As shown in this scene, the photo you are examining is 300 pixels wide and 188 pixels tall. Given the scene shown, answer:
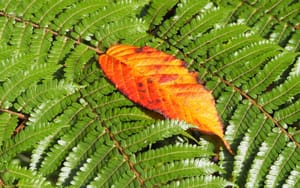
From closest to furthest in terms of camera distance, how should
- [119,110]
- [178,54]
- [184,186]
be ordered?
[184,186], [119,110], [178,54]

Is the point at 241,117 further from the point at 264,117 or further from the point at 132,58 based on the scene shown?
the point at 132,58

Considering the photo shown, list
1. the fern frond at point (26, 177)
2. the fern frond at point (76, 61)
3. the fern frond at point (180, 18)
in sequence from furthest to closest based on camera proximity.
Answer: the fern frond at point (180, 18)
the fern frond at point (76, 61)
the fern frond at point (26, 177)

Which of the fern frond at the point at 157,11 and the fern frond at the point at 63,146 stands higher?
the fern frond at the point at 157,11

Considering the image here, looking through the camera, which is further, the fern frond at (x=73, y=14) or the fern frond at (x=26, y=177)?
the fern frond at (x=73, y=14)

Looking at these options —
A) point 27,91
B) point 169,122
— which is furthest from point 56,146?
point 169,122

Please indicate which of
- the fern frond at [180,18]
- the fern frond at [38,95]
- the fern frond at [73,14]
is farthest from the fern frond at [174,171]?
the fern frond at [73,14]

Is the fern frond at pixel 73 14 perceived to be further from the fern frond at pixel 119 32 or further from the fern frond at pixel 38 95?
the fern frond at pixel 38 95
